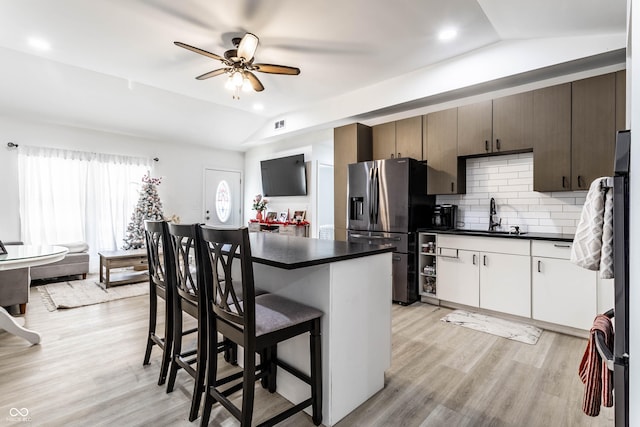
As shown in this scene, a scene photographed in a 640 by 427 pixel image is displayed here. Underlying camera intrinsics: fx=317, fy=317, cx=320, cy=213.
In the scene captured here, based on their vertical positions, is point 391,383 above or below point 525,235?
below

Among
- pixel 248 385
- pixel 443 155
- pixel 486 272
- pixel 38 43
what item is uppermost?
pixel 38 43

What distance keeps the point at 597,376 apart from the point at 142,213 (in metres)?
6.15

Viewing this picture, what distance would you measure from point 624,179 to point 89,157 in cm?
669

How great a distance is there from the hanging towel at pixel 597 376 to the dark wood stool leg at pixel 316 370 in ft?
3.55

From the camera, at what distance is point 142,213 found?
18.5 feet

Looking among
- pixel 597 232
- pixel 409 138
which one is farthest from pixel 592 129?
pixel 597 232

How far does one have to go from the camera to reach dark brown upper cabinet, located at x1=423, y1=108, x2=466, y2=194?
375cm

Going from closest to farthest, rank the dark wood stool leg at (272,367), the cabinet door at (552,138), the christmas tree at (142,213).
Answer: the dark wood stool leg at (272,367), the cabinet door at (552,138), the christmas tree at (142,213)

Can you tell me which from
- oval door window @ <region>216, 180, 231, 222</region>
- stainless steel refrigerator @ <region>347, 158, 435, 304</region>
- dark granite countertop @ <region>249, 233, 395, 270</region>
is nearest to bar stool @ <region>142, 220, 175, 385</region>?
dark granite countertop @ <region>249, 233, 395, 270</region>

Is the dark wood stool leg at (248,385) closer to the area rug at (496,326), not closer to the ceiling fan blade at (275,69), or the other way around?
A: the area rug at (496,326)

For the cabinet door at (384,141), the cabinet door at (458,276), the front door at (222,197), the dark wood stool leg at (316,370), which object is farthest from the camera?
the front door at (222,197)

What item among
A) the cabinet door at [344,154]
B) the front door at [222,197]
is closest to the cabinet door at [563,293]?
the cabinet door at [344,154]

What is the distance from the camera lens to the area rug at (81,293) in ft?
12.4

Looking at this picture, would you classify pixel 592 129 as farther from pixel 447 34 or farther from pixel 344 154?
pixel 344 154
